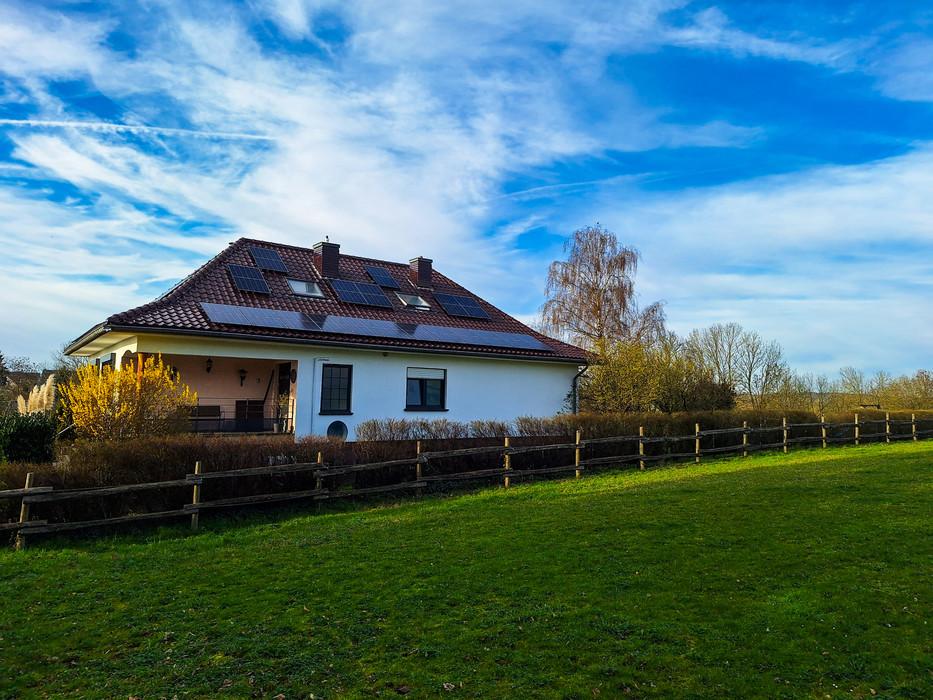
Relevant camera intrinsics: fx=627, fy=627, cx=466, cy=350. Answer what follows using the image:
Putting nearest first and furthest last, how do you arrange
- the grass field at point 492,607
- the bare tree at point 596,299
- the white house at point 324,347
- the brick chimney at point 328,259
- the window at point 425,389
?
1. the grass field at point 492,607
2. the white house at point 324,347
3. the window at point 425,389
4. the brick chimney at point 328,259
5. the bare tree at point 596,299

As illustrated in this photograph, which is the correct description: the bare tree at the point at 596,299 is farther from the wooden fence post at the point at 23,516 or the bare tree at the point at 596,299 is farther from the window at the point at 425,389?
the wooden fence post at the point at 23,516

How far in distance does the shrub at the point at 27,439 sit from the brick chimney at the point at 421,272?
45.7ft

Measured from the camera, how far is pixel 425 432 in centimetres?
1497

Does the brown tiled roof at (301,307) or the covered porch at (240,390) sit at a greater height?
the brown tiled roof at (301,307)

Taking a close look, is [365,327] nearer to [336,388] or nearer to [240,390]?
[336,388]

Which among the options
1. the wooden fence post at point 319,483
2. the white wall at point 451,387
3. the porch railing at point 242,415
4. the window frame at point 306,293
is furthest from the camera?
the window frame at point 306,293

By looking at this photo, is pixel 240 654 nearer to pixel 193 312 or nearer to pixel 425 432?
pixel 425 432

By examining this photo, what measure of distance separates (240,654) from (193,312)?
42.7ft

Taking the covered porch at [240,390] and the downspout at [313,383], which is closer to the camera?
the downspout at [313,383]

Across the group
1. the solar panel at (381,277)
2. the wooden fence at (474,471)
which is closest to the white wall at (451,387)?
the wooden fence at (474,471)

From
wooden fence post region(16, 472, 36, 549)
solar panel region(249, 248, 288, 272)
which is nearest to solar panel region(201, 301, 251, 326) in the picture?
solar panel region(249, 248, 288, 272)

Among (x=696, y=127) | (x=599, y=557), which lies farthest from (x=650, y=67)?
(x=599, y=557)

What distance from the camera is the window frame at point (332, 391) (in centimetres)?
1748

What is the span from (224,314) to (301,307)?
295cm
